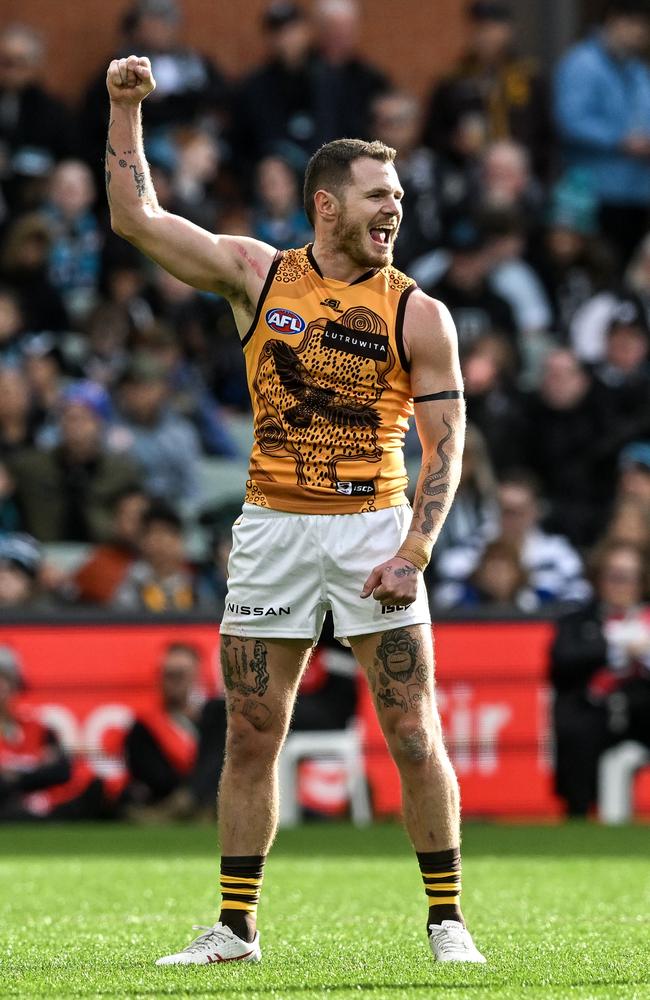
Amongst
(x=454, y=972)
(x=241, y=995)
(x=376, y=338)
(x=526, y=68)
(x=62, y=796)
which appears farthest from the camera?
(x=526, y=68)

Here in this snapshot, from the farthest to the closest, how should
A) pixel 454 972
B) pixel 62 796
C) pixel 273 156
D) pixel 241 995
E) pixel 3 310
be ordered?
Answer: pixel 273 156
pixel 3 310
pixel 62 796
pixel 454 972
pixel 241 995

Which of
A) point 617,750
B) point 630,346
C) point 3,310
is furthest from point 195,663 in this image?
point 630,346

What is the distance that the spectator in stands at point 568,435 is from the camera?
1546cm

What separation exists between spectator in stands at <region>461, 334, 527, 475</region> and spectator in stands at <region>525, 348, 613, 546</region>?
0.12m

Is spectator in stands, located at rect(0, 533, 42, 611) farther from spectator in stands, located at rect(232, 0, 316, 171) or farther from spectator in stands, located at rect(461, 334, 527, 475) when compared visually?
spectator in stands, located at rect(232, 0, 316, 171)

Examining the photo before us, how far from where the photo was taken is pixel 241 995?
17.0 ft

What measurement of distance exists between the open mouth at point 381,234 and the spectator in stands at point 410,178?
34.6 feet

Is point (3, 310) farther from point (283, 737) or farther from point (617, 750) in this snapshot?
point (283, 737)

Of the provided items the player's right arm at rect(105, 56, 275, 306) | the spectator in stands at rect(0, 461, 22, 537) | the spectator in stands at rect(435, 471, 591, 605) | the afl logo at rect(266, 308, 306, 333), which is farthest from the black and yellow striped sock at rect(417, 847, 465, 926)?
the spectator in stands at rect(0, 461, 22, 537)

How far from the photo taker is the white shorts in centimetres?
596

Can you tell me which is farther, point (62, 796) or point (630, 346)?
point (630, 346)

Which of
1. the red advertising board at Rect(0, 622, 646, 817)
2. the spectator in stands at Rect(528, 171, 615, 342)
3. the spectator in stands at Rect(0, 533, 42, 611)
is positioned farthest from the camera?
the spectator in stands at Rect(528, 171, 615, 342)

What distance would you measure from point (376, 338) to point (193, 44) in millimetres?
14079

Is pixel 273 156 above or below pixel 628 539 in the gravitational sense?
above
